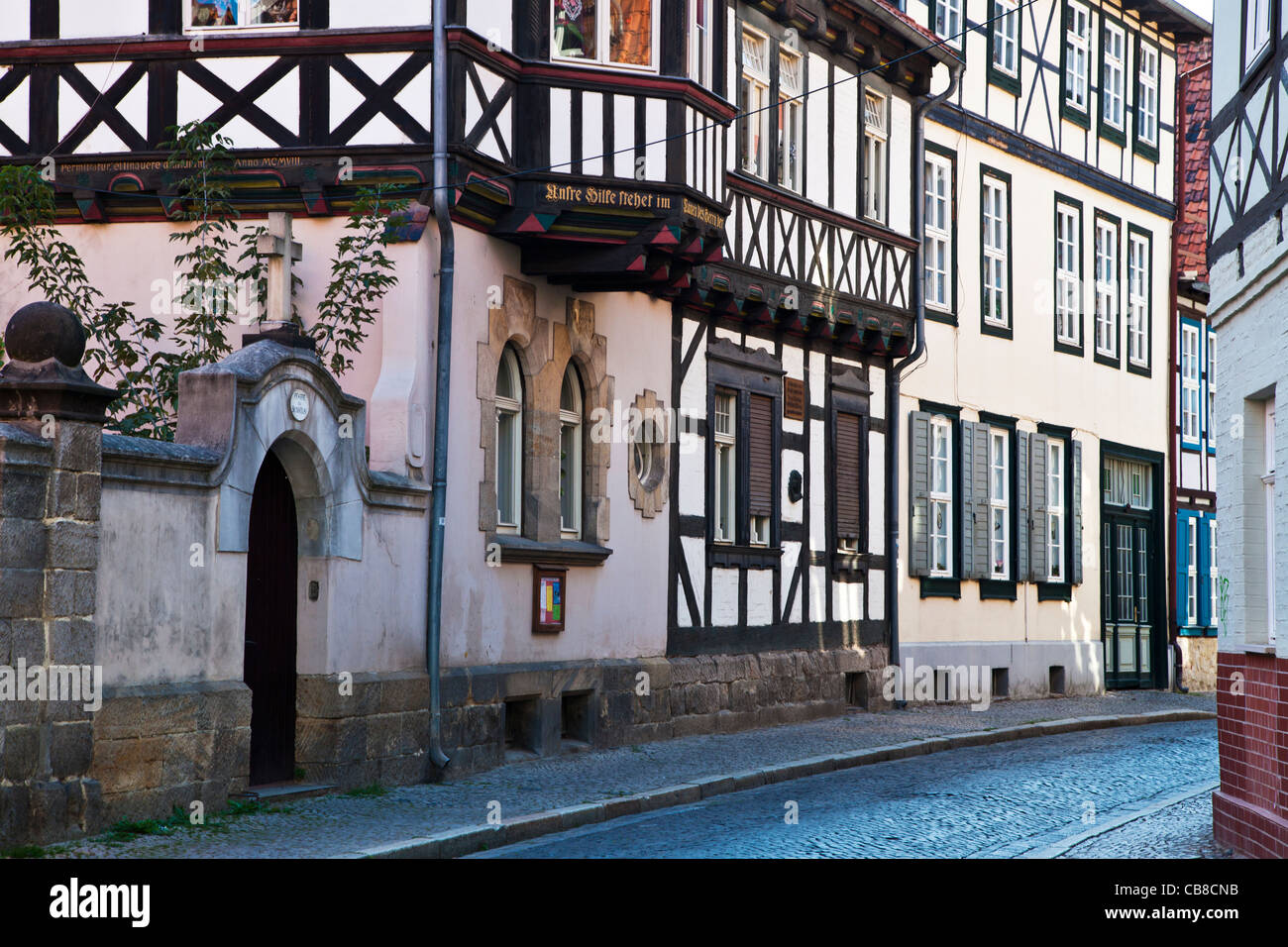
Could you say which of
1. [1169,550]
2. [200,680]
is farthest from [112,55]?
[1169,550]

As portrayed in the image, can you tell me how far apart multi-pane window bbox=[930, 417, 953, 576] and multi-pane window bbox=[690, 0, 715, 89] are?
866 cm

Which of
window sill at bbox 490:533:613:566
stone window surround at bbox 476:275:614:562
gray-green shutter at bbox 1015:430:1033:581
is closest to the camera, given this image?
stone window surround at bbox 476:275:614:562

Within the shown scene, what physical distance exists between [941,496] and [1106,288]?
6347 mm

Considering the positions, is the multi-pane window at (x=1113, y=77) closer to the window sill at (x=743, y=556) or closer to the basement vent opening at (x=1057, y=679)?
the basement vent opening at (x=1057, y=679)

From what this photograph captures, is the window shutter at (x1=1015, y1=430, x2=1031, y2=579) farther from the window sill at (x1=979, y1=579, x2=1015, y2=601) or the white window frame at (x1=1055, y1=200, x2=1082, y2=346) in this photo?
the white window frame at (x1=1055, y1=200, x2=1082, y2=346)

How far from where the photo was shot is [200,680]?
450 inches

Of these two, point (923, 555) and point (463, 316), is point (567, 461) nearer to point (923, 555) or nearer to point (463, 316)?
point (463, 316)

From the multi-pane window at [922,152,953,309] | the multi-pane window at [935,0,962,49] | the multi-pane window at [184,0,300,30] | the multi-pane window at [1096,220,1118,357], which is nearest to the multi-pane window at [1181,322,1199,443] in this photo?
the multi-pane window at [1096,220,1118,357]

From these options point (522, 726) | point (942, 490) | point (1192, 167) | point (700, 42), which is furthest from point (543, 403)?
point (1192, 167)

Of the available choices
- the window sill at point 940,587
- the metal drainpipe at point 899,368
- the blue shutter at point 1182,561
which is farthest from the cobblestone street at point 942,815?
Answer: the blue shutter at point 1182,561

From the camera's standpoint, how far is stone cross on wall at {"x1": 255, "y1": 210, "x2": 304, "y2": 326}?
43.5 feet

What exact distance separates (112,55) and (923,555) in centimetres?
1277

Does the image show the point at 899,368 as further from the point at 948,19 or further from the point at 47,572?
the point at 47,572

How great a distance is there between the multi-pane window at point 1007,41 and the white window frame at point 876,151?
377 cm
